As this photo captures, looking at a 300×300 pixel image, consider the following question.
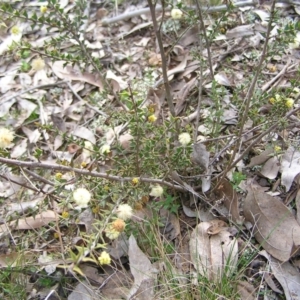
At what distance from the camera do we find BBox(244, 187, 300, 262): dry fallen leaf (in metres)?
1.74

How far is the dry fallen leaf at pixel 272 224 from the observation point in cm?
174

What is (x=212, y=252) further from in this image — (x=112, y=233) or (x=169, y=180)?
(x=112, y=233)

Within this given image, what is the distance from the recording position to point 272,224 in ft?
5.90

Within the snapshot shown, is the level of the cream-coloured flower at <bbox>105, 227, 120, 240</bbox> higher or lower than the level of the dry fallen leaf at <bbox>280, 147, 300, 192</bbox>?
higher

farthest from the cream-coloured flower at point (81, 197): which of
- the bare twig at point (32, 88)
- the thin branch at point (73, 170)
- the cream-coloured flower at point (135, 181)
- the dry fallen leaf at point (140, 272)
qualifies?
the bare twig at point (32, 88)

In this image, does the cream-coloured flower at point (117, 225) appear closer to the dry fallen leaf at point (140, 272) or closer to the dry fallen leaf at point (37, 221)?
the dry fallen leaf at point (140, 272)

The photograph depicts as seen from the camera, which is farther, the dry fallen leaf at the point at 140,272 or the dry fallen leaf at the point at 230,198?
the dry fallen leaf at the point at 230,198

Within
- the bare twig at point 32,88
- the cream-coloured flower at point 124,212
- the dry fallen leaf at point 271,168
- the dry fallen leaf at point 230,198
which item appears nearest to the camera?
the cream-coloured flower at point 124,212

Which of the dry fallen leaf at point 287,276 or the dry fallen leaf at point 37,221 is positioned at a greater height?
the dry fallen leaf at point 37,221

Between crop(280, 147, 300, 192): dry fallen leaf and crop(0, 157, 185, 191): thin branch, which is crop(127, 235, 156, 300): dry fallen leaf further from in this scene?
crop(280, 147, 300, 192): dry fallen leaf

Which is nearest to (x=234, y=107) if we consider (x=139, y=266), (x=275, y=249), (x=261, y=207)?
(x=261, y=207)

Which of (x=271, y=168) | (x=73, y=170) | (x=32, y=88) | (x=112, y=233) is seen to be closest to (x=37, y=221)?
(x=73, y=170)

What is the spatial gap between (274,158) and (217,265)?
61 centimetres

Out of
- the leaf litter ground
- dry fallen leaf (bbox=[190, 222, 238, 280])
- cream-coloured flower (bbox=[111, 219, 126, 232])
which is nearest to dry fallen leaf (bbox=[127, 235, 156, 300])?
the leaf litter ground
